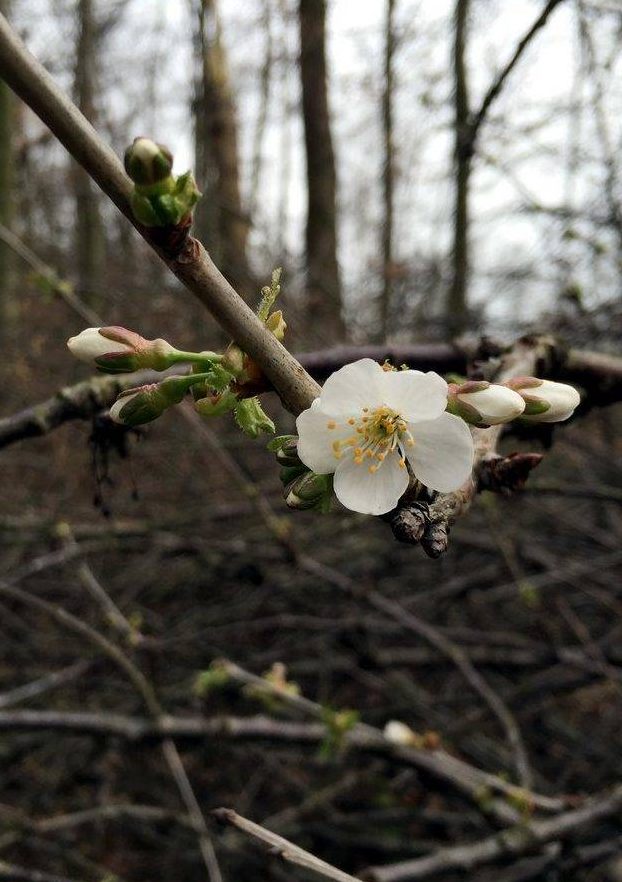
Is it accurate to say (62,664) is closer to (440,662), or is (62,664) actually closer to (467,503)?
(440,662)

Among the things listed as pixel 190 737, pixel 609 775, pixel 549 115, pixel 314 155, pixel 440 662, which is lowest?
pixel 609 775

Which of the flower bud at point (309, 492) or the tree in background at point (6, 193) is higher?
the flower bud at point (309, 492)

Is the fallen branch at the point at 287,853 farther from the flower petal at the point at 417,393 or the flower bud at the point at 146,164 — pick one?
the flower bud at the point at 146,164

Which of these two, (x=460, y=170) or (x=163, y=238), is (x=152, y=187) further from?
(x=460, y=170)

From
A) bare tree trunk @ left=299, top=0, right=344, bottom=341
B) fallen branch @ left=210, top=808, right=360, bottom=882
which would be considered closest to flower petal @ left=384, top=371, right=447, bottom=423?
fallen branch @ left=210, top=808, right=360, bottom=882

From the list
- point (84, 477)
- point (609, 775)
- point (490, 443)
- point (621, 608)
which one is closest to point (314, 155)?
point (84, 477)

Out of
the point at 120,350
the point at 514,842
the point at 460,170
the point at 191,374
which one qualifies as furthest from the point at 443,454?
the point at 460,170

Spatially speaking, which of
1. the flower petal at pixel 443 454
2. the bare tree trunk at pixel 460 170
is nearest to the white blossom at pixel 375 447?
the flower petal at pixel 443 454
